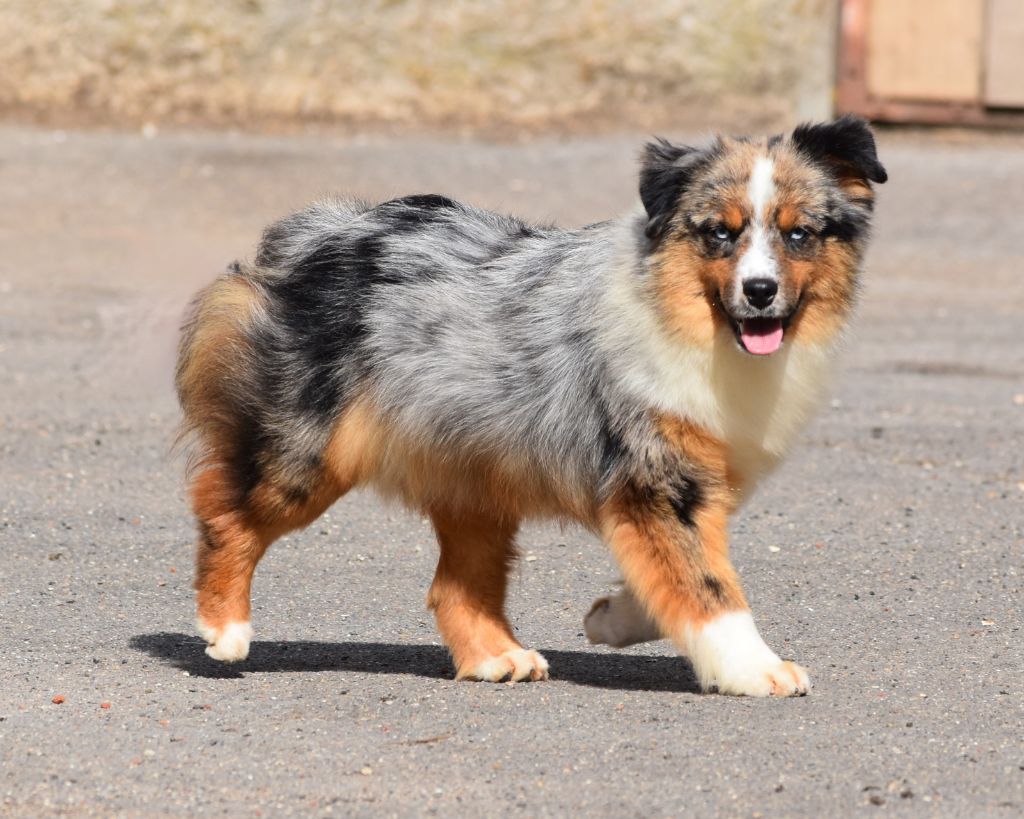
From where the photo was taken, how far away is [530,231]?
20.0 feet

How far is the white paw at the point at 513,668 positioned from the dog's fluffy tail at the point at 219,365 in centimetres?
114

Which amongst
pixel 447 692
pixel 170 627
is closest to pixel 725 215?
pixel 447 692

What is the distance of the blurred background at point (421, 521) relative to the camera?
486cm

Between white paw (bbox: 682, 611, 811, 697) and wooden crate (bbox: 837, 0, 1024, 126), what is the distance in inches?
473

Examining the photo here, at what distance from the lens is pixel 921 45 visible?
55.1ft

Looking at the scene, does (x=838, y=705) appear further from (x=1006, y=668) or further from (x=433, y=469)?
(x=433, y=469)

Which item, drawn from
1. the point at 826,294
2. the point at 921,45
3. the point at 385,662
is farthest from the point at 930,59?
the point at 385,662

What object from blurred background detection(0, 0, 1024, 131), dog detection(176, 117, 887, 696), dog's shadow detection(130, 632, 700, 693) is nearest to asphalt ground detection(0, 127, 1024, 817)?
dog's shadow detection(130, 632, 700, 693)

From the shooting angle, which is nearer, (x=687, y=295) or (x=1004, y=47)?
(x=687, y=295)

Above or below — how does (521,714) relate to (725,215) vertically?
below

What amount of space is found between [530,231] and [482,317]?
1.55ft

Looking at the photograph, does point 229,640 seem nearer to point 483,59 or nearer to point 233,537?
point 233,537

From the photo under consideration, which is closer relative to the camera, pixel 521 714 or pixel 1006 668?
pixel 521 714

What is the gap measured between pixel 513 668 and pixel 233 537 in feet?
3.43
